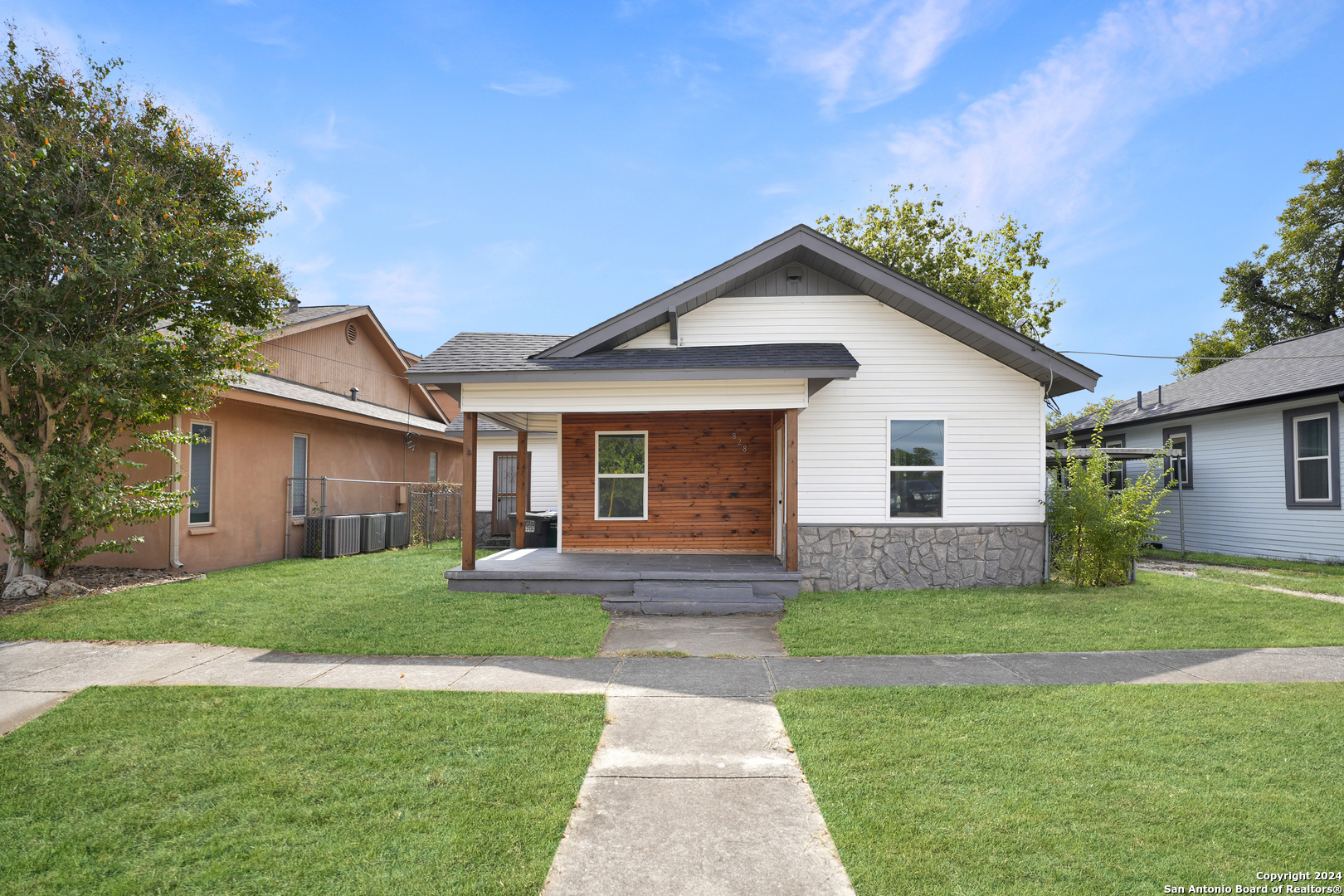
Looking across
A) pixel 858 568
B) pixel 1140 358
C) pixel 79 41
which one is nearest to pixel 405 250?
pixel 79 41

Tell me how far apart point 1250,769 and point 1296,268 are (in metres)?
30.9

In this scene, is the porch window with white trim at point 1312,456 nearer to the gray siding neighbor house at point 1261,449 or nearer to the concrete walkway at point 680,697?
the gray siding neighbor house at point 1261,449

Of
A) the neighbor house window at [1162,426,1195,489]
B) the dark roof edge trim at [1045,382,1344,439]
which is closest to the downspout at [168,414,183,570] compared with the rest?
the dark roof edge trim at [1045,382,1344,439]

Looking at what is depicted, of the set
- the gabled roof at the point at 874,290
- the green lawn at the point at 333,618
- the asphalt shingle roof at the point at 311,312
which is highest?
the asphalt shingle roof at the point at 311,312

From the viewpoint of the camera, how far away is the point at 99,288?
838 centimetres

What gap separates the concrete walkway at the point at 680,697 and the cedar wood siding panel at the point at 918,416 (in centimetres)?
375

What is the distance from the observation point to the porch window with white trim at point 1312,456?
1259cm

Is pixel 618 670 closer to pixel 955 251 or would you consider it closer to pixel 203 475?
pixel 203 475

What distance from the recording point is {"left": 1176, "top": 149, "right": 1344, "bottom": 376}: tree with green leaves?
2477cm

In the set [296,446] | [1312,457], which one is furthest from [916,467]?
[296,446]

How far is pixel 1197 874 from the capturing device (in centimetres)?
275

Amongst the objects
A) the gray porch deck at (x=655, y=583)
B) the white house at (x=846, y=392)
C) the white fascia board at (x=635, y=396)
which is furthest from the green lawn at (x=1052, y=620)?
the white fascia board at (x=635, y=396)

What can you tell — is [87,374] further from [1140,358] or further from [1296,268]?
[1296,268]

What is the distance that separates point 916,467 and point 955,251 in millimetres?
18606
